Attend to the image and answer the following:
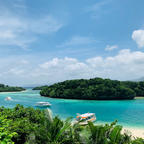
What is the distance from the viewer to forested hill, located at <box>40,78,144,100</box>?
44.3m

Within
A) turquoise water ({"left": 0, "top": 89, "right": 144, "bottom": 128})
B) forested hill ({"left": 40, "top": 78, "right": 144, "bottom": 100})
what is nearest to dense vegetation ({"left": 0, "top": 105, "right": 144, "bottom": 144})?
turquoise water ({"left": 0, "top": 89, "right": 144, "bottom": 128})

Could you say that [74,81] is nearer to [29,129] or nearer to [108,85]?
[108,85]

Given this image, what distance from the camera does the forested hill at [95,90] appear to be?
1743 inches

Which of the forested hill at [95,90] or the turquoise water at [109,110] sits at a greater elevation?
the forested hill at [95,90]

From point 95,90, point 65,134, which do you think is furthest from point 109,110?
point 65,134

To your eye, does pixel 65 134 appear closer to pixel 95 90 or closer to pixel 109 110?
pixel 109 110

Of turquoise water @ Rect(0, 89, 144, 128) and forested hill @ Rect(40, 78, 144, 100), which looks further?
forested hill @ Rect(40, 78, 144, 100)

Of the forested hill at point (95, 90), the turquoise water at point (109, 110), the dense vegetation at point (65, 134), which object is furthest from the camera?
the forested hill at point (95, 90)

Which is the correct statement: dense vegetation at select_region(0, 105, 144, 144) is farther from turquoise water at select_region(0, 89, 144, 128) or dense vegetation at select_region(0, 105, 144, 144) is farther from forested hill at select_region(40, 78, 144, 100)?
forested hill at select_region(40, 78, 144, 100)

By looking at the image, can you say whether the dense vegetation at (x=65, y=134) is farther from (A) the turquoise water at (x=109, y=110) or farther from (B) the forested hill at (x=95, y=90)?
(B) the forested hill at (x=95, y=90)

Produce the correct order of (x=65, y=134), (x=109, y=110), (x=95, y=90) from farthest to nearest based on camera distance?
(x=95, y=90) < (x=109, y=110) < (x=65, y=134)

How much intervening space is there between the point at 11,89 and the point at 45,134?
93.7 metres

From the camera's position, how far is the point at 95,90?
148ft

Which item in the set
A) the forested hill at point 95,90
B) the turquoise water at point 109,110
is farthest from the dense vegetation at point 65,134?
the forested hill at point 95,90
